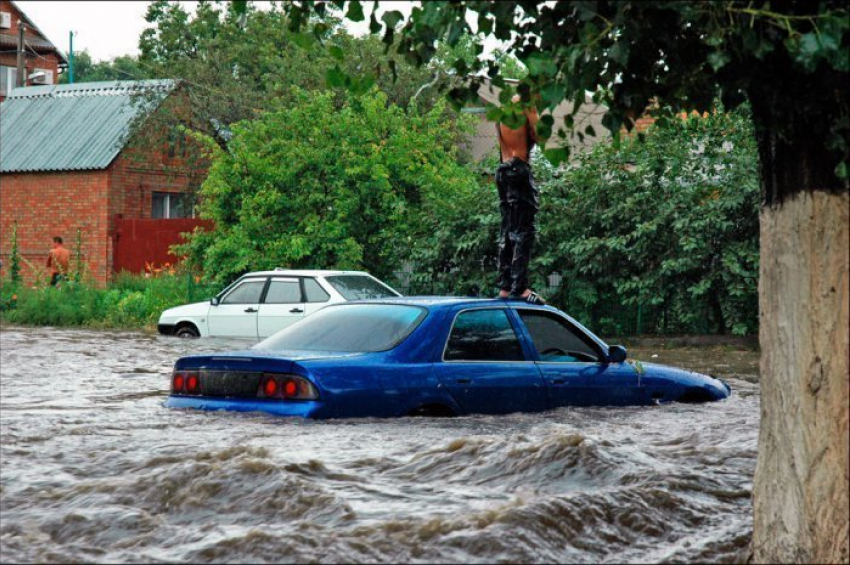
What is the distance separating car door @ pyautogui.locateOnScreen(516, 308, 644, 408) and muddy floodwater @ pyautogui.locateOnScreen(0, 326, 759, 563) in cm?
14

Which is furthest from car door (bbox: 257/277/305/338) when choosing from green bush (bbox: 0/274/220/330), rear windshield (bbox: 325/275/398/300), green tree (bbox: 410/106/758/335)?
green bush (bbox: 0/274/220/330)

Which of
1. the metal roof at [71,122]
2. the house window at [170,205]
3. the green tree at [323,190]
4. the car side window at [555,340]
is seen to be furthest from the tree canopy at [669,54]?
the house window at [170,205]

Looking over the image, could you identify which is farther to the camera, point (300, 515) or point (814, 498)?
point (300, 515)

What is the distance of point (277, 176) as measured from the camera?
997 inches

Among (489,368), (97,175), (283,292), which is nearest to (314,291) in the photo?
(283,292)

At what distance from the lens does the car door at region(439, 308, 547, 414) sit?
32.1ft

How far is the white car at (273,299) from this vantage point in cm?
2071

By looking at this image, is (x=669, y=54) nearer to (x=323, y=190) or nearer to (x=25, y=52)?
(x=323, y=190)

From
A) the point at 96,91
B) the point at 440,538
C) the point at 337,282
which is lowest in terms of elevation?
the point at 440,538

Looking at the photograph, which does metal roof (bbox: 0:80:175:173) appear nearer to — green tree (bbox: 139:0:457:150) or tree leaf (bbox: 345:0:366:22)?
green tree (bbox: 139:0:457:150)

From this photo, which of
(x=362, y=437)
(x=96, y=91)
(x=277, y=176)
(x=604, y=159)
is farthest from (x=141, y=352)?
(x=96, y=91)

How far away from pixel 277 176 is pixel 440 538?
19.3m

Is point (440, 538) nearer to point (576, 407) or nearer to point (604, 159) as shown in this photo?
point (576, 407)

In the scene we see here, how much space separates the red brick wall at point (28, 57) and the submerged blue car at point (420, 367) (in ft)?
167
